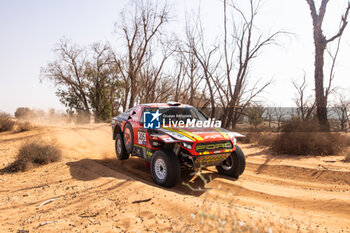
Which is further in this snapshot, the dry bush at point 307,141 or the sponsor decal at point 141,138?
the dry bush at point 307,141

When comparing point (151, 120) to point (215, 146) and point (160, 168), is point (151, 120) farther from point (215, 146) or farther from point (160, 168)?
point (215, 146)

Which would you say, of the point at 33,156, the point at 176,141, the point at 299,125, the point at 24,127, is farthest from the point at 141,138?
the point at 24,127

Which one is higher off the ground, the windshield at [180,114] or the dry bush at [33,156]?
the windshield at [180,114]

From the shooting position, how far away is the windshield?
6737 millimetres

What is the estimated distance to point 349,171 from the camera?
6.69 metres

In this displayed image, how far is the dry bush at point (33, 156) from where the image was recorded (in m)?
7.80

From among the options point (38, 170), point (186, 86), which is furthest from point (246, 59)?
point (38, 170)

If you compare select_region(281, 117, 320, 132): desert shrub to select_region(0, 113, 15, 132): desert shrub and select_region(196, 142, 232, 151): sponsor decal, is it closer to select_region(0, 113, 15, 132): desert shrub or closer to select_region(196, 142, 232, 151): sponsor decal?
select_region(196, 142, 232, 151): sponsor decal

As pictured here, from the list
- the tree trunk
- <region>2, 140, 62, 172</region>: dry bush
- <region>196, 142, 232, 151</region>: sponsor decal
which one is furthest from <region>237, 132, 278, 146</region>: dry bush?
<region>2, 140, 62, 172</region>: dry bush

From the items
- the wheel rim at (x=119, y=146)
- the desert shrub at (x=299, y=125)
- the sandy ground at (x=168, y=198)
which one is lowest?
the sandy ground at (x=168, y=198)

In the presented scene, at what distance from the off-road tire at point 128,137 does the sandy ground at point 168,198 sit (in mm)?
685

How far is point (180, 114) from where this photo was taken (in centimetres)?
700

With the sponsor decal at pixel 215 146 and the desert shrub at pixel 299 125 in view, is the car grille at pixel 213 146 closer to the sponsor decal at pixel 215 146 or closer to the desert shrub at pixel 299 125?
the sponsor decal at pixel 215 146

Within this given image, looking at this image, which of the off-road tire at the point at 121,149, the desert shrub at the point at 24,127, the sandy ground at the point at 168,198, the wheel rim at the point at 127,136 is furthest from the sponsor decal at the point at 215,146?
the desert shrub at the point at 24,127
